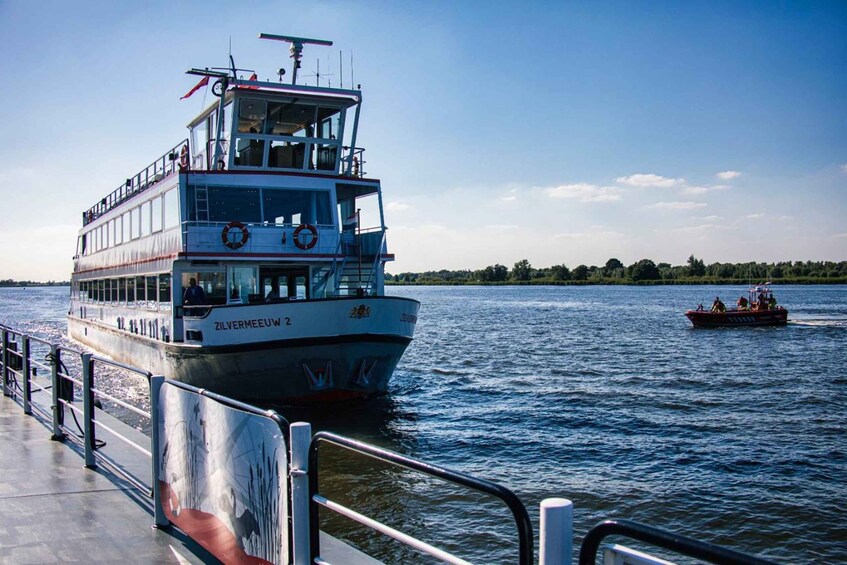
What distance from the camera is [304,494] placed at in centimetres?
407

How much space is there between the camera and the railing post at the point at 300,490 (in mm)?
4016

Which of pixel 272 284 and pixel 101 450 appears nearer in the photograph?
pixel 101 450

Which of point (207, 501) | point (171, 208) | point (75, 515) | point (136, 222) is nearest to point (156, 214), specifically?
point (171, 208)

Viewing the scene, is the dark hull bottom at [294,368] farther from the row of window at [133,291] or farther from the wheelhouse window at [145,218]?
the wheelhouse window at [145,218]

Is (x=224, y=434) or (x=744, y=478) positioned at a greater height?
(x=224, y=434)

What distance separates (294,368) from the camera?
1551 cm

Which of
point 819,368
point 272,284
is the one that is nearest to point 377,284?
point 272,284

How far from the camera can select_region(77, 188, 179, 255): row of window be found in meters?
17.8

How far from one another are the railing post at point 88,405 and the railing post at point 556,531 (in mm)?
5439

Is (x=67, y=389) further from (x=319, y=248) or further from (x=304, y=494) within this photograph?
(x=319, y=248)

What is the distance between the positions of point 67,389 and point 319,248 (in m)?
8.43

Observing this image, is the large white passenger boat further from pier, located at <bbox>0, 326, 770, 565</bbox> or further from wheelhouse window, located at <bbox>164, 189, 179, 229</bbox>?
pier, located at <bbox>0, 326, 770, 565</bbox>

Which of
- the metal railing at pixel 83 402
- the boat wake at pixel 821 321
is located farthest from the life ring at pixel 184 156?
the boat wake at pixel 821 321

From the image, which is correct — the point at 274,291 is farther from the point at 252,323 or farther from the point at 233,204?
the point at 252,323
